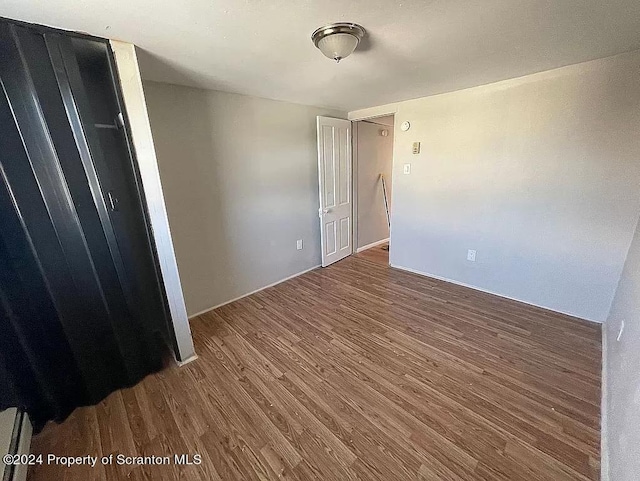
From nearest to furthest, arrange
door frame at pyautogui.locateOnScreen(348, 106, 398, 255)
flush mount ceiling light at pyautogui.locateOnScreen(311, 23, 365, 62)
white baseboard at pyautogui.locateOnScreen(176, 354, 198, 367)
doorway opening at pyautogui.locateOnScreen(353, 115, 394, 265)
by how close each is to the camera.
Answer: flush mount ceiling light at pyautogui.locateOnScreen(311, 23, 365, 62) → white baseboard at pyautogui.locateOnScreen(176, 354, 198, 367) → door frame at pyautogui.locateOnScreen(348, 106, 398, 255) → doorway opening at pyautogui.locateOnScreen(353, 115, 394, 265)

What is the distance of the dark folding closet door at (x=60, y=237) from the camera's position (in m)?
1.26

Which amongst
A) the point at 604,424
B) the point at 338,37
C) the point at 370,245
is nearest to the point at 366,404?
the point at 604,424

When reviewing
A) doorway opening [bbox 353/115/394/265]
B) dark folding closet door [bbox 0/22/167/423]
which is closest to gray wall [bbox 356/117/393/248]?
doorway opening [bbox 353/115/394/265]

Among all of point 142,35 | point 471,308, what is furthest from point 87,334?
point 471,308

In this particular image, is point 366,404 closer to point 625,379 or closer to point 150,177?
point 625,379

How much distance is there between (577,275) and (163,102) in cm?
387

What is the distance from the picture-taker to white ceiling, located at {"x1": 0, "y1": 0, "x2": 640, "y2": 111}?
46.1 inches

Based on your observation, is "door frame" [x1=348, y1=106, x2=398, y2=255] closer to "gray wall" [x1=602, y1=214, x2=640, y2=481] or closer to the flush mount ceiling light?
the flush mount ceiling light

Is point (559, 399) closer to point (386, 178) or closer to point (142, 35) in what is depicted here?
point (142, 35)

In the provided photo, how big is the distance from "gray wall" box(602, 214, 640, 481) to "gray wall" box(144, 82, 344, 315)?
113 inches

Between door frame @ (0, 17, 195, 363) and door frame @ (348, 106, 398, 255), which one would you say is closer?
door frame @ (0, 17, 195, 363)

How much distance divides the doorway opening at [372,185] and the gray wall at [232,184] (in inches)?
32.1

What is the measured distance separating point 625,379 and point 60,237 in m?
3.02

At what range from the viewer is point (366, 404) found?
62.4 inches
